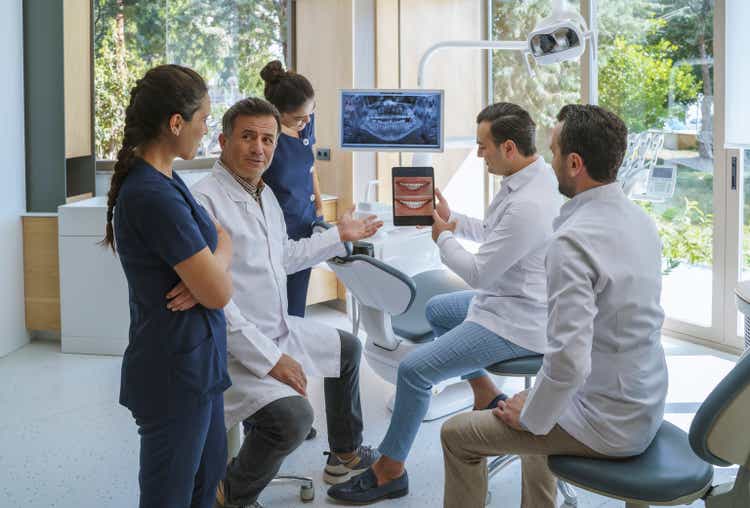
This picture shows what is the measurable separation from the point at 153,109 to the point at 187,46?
3.79 metres

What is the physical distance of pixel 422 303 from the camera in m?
3.70

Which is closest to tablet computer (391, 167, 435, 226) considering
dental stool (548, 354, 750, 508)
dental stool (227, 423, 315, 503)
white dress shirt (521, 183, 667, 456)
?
dental stool (227, 423, 315, 503)

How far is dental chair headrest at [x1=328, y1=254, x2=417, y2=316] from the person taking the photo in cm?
306

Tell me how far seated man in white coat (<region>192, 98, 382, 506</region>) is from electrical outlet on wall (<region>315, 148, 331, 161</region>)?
2468mm

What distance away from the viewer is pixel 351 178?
5.38 meters

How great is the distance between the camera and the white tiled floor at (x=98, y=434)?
10.2ft

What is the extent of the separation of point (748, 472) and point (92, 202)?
12.6 feet

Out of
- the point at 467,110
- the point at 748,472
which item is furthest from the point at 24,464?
the point at 467,110

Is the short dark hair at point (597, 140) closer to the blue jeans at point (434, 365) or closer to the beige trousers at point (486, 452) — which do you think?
the beige trousers at point (486, 452)

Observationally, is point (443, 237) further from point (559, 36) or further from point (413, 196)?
point (559, 36)

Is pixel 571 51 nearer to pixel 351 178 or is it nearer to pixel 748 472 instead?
pixel 351 178

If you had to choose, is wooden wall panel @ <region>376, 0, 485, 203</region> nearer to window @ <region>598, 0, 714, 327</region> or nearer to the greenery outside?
the greenery outside

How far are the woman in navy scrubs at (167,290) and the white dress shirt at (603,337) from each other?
744mm

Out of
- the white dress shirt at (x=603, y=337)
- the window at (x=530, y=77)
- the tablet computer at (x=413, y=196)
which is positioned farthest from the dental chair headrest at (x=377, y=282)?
the window at (x=530, y=77)
